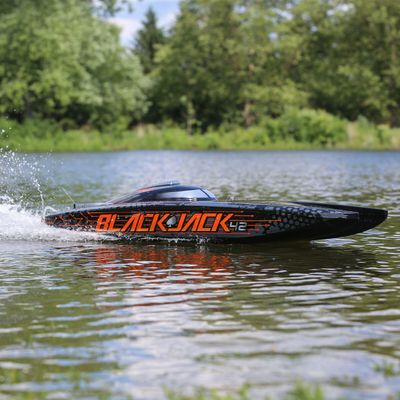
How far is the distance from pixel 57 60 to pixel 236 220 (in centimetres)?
5512

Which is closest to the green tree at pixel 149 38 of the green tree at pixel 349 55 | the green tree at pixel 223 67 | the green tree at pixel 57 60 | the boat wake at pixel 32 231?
the green tree at pixel 223 67

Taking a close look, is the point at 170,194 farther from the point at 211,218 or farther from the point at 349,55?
the point at 349,55

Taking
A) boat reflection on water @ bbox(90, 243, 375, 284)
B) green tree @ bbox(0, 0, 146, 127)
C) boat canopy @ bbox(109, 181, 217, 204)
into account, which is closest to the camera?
boat reflection on water @ bbox(90, 243, 375, 284)

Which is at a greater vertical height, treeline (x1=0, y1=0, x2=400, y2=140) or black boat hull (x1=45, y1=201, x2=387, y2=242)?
treeline (x1=0, y1=0, x2=400, y2=140)

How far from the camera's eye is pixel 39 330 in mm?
8602

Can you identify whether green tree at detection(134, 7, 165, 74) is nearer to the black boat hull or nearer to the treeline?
the treeline

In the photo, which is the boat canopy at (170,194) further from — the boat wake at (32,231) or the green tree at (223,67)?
the green tree at (223,67)

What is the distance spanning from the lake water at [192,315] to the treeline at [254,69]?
60041 millimetres

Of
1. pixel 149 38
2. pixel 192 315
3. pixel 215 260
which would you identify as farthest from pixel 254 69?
pixel 192 315

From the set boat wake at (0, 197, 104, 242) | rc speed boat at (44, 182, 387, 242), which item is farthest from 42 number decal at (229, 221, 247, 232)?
boat wake at (0, 197, 104, 242)

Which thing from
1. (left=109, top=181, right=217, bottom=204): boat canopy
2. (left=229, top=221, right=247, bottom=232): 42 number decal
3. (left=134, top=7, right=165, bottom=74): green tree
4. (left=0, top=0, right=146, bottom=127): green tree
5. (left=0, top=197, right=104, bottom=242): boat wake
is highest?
(left=134, top=7, right=165, bottom=74): green tree

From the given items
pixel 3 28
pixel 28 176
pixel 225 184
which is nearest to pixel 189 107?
pixel 3 28

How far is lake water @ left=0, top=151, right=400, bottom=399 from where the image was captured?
690 centimetres

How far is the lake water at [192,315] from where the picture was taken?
690 cm
